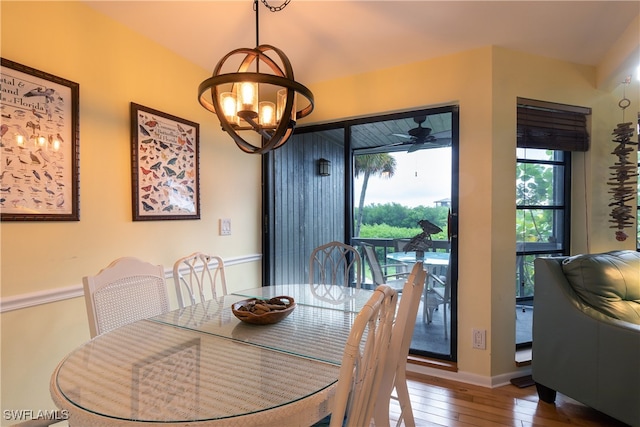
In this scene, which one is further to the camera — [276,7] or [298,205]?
[298,205]

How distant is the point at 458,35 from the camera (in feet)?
7.11

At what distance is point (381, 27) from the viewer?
2.13m

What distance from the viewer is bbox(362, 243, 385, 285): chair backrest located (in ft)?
9.19

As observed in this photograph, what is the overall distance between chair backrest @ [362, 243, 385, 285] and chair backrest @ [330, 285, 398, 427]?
1857mm

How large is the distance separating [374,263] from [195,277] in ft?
4.75

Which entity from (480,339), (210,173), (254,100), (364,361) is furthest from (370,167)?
(364,361)

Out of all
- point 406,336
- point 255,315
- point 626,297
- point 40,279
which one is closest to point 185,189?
point 40,279

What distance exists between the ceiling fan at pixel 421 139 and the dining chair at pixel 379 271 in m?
0.90

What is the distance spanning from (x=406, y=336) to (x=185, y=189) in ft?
5.98

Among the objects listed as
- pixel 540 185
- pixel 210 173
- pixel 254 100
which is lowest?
pixel 540 185

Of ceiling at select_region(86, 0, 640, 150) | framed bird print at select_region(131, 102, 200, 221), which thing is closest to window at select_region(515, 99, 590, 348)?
ceiling at select_region(86, 0, 640, 150)

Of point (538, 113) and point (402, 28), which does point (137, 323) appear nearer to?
point (402, 28)

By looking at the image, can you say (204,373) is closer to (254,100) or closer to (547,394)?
(254,100)

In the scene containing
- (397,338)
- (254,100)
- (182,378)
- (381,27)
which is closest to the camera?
(182,378)
